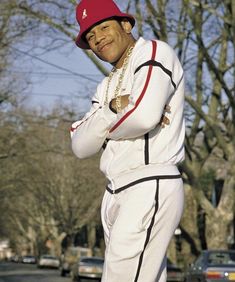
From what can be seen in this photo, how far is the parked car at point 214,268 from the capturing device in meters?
17.5

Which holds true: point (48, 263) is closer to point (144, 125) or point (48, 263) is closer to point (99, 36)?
point (99, 36)

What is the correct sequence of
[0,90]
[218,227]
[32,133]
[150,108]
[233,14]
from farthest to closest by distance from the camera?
[32,133], [0,90], [218,227], [233,14], [150,108]

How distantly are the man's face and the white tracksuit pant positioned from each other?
640mm

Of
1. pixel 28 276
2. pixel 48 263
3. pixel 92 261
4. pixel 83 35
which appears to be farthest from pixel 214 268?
pixel 48 263

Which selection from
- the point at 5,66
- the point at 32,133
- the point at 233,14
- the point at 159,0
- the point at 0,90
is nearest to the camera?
the point at 233,14

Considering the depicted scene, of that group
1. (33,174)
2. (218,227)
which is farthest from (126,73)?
(33,174)

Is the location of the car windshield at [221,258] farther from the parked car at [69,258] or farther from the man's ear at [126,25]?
the parked car at [69,258]

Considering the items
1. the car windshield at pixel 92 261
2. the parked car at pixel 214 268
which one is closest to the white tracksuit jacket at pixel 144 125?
the parked car at pixel 214 268

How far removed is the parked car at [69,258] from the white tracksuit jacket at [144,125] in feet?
142

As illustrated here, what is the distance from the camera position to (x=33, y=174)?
203 feet

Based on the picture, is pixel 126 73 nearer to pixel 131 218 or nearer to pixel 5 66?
pixel 131 218

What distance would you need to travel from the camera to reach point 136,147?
3795 mm

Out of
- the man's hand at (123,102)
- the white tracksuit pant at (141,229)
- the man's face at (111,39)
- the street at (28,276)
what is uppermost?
the man's face at (111,39)

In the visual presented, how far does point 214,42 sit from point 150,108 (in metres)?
26.9
